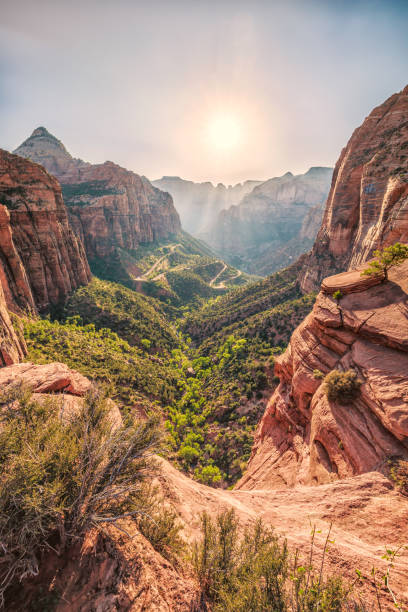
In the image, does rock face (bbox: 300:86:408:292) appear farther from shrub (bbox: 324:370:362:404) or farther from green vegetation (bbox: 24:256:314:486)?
shrub (bbox: 324:370:362:404)

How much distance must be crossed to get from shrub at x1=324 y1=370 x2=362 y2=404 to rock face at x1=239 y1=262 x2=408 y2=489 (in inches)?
9.2

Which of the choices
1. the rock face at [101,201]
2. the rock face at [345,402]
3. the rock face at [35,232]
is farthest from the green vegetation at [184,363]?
the rock face at [101,201]

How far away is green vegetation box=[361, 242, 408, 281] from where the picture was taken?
12.0m

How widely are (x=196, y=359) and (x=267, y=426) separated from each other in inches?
1148

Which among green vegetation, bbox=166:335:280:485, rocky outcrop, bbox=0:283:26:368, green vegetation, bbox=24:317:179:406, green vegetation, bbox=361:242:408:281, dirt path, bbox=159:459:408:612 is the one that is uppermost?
green vegetation, bbox=361:242:408:281

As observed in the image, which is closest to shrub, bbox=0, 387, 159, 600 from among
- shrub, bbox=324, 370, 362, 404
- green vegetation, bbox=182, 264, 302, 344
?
shrub, bbox=324, 370, 362, 404

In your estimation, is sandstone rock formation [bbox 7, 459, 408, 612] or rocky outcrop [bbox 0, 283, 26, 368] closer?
sandstone rock formation [bbox 7, 459, 408, 612]

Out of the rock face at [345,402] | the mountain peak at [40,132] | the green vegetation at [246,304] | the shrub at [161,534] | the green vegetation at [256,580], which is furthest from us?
the mountain peak at [40,132]

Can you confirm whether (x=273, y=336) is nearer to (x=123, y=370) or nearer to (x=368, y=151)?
(x=123, y=370)

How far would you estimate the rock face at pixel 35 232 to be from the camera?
33.0 meters

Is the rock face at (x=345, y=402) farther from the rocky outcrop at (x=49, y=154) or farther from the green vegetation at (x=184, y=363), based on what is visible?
the rocky outcrop at (x=49, y=154)

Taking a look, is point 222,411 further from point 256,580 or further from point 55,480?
point 55,480

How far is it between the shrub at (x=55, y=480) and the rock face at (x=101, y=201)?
75.9m

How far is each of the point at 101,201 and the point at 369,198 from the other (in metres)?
85.9
